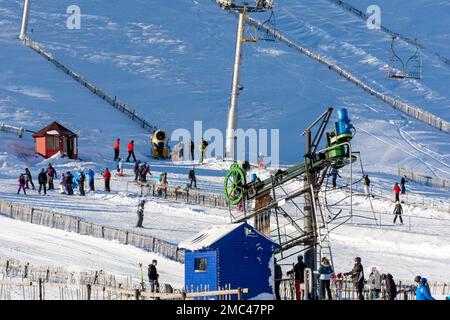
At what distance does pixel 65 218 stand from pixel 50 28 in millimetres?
51070

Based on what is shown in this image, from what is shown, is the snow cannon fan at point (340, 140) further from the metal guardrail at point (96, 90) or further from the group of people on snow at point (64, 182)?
the metal guardrail at point (96, 90)

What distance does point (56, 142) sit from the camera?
59156 millimetres

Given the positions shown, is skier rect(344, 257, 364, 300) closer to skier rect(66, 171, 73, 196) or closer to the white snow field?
the white snow field

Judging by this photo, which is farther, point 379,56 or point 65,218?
point 379,56

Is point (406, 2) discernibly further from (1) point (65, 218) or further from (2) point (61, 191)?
(1) point (65, 218)

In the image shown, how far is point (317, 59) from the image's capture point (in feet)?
294

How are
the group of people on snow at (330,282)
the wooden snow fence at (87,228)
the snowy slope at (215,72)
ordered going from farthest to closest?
1. the snowy slope at (215,72)
2. the wooden snow fence at (87,228)
3. the group of people on snow at (330,282)

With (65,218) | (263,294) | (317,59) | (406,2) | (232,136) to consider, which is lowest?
(263,294)

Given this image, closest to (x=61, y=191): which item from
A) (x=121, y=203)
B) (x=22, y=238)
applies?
(x=121, y=203)

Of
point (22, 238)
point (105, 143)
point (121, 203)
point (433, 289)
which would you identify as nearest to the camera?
point (433, 289)

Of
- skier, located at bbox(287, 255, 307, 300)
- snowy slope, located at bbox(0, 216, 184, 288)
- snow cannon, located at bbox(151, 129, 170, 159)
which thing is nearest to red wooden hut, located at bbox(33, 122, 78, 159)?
snow cannon, located at bbox(151, 129, 170, 159)

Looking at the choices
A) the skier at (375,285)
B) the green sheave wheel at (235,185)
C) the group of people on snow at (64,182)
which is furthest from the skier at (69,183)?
the skier at (375,285)

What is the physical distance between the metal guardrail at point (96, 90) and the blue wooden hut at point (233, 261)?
142 ft

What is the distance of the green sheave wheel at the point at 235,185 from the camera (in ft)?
113
